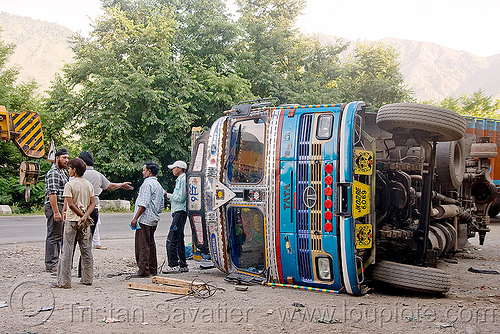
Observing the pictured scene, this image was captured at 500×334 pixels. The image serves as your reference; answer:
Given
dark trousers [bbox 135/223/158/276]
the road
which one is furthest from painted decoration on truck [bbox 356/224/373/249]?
the road

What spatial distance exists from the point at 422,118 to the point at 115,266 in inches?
203

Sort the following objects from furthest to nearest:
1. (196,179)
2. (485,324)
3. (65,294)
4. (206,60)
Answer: (206,60) → (196,179) → (65,294) → (485,324)

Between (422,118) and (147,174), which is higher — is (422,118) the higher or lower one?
the higher one

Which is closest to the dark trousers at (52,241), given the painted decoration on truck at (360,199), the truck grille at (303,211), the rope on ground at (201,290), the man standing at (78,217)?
the man standing at (78,217)

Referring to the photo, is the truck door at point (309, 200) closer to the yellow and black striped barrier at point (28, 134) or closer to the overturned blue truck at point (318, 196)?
the overturned blue truck at point (318, 196)

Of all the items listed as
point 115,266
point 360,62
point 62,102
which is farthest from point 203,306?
point 360,62

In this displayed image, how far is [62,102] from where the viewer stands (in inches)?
859

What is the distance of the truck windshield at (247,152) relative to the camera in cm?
636

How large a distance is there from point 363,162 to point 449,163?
255cm

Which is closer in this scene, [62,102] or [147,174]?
[147,174]

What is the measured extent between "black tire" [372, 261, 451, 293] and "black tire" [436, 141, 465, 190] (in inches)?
86.8

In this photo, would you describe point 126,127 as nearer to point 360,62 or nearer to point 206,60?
point 206,60

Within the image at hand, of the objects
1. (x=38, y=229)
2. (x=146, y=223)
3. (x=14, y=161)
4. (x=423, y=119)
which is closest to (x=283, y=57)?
(x=14, y=161)

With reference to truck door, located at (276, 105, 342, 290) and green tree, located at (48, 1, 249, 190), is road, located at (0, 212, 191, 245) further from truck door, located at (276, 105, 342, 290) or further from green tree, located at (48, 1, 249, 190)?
truck door, located at (276, 105, 342, 290)
